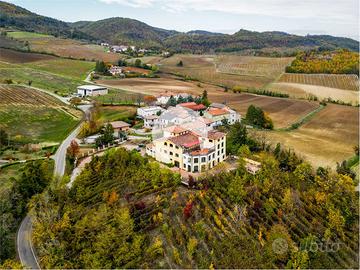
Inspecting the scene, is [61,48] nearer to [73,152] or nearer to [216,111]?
[216,111]

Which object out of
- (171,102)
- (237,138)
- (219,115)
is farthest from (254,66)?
(237,138)

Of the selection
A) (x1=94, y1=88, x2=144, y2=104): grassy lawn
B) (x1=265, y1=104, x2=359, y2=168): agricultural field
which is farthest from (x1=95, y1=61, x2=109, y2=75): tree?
(x1=265, y1=104, x2=359, y2=168): agricultural field

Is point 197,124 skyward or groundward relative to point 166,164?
skyward

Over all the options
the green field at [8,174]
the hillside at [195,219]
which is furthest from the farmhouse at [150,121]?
the green field at [8,174]

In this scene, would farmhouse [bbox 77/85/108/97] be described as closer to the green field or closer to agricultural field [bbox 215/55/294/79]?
the green field

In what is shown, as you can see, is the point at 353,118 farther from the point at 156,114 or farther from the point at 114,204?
the point at 114,204

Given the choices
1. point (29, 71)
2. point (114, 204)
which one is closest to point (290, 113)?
point (114, 204)

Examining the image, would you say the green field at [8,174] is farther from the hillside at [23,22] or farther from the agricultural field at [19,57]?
the hillside at [23,22]
